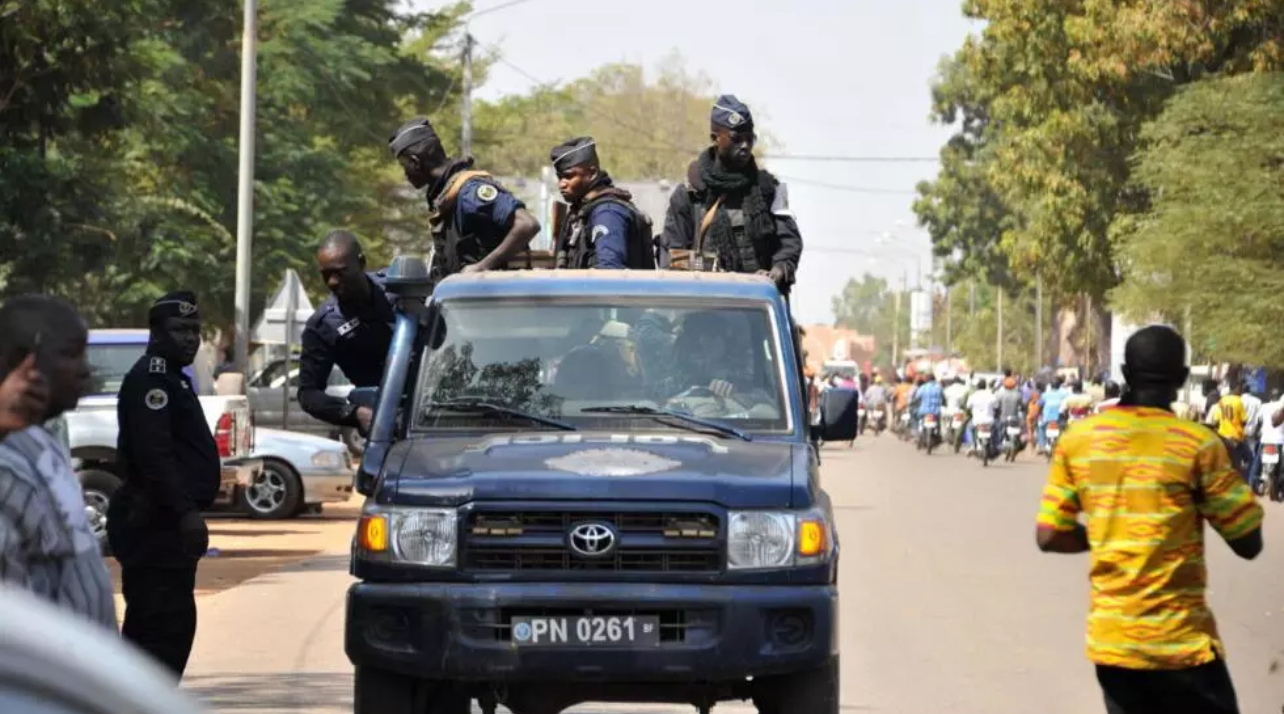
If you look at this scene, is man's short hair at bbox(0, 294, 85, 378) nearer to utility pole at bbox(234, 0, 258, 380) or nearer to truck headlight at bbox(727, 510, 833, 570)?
truck headlight at bbox(727, 510, 833, 570)

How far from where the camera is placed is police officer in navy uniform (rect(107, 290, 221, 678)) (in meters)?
8.17

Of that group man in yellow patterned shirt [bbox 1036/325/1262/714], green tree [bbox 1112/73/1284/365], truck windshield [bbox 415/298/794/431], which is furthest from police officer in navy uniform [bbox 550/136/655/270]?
green tree [bbox 1112/73/1284/365]

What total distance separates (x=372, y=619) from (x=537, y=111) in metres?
66.3

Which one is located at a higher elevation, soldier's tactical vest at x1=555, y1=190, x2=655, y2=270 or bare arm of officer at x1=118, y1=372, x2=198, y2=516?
soldier's tactical vest at x1=555, y1=190, x2=655, y2=270

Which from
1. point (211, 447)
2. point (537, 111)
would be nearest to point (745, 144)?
point (211, 447)

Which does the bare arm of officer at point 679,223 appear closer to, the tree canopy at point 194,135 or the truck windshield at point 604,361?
the truck windshield at point 604,361

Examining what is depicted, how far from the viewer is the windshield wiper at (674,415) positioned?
8.59m

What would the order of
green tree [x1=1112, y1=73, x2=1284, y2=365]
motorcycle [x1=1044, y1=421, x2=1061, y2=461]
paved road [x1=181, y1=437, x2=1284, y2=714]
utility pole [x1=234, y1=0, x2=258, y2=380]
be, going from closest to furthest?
1. paved road [x1=181, y1=437, x2=1284, y2=714]
2. utility pole [x1=234, y1=0, x2=258, y2=380]
3. green tree [x1=1112, y1=73, x2=1284, y2=365]
4. motorcycle [x1=1044, y1=421, x2=1061, y2=461]

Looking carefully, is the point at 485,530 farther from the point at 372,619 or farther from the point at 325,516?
the point at 325,516

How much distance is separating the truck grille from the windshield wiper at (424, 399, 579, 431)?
0.72m

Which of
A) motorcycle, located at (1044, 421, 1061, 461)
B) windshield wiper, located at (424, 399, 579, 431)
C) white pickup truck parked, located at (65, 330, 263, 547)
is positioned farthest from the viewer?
motorcycle, located at (1044, 421, 1061, 461)

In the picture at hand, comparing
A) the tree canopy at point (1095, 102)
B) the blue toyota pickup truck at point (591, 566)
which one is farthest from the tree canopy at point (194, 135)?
the blue toyota pickup truck at point (591, 566)

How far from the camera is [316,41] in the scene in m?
43.8

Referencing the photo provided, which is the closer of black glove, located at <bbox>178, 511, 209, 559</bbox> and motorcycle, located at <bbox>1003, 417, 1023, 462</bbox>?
black glove, located at <bbox>178, 511, 209, 559</bbox>
